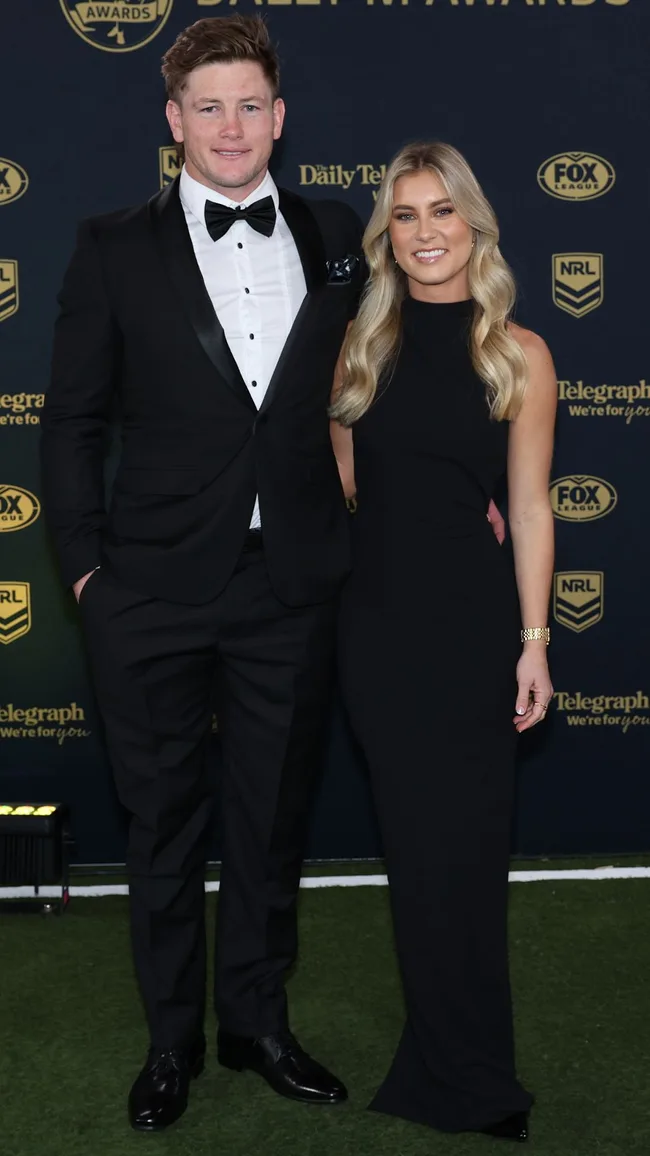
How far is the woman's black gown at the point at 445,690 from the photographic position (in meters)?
2.48

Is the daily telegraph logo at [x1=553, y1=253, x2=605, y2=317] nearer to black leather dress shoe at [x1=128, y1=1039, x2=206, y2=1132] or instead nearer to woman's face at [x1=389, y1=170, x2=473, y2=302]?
woman's face at [x1=389, y1=170, x2=473, y2=302]

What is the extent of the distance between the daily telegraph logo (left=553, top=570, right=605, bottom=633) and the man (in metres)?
1.51

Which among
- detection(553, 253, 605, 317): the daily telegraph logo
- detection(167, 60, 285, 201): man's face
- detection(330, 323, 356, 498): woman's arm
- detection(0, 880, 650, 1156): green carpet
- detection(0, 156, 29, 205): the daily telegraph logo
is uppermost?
detection(0, 156, 29, 205): the daily telegraph logo

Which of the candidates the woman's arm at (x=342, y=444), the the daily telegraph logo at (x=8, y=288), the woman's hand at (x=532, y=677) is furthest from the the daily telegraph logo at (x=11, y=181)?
the woman's hand at (x=532, y=677)

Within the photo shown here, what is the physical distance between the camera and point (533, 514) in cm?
252

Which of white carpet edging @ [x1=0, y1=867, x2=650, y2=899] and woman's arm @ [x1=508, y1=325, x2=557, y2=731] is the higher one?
woman's arm @ [x1=508, y1=325, x2=557, y2=731]

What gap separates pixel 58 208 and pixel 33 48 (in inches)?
17.0

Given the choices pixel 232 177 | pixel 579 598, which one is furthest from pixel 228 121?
pixel 579 598

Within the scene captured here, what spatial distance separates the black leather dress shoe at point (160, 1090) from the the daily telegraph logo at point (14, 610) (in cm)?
161

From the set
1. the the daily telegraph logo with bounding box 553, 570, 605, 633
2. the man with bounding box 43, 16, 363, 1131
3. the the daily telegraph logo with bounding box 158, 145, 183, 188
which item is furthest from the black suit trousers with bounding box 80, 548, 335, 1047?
the the daily telegraph logo with bounding box 158, 145, 183, 188

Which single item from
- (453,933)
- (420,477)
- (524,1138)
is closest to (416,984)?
(453,933)

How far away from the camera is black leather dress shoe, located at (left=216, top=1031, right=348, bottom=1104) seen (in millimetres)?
2656

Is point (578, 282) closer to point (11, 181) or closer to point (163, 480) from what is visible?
point (11, 181)

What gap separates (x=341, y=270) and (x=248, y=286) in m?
0.20
